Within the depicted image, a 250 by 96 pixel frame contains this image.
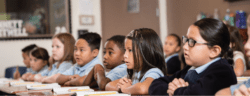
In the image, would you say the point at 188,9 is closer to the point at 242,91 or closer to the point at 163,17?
the point at 163,17

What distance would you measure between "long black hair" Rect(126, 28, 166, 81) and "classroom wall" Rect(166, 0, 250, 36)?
2.60 m

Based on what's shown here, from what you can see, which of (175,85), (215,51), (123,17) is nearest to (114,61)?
(175,85)

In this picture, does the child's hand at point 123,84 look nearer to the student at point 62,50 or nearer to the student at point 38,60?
the student at point 62,50

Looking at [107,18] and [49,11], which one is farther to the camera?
[107,18]

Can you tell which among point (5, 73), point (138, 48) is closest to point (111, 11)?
point (5, 73)

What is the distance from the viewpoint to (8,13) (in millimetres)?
5000

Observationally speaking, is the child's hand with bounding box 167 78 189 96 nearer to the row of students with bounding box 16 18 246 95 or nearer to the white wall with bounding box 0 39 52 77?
the row of students with bounding box 16 18 246 95

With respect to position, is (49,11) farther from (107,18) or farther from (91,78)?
(91,78)

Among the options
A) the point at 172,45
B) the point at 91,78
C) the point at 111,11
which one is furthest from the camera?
the point at 111,11

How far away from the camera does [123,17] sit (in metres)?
5.65

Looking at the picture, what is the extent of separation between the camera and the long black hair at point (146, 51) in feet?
5.55

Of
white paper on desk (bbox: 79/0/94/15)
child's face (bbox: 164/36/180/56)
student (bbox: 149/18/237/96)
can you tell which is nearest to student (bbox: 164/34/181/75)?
child's face (bbox: 164/36/180/56)

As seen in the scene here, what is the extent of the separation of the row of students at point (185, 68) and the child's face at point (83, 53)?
330 millimetres

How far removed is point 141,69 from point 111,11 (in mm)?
3978
